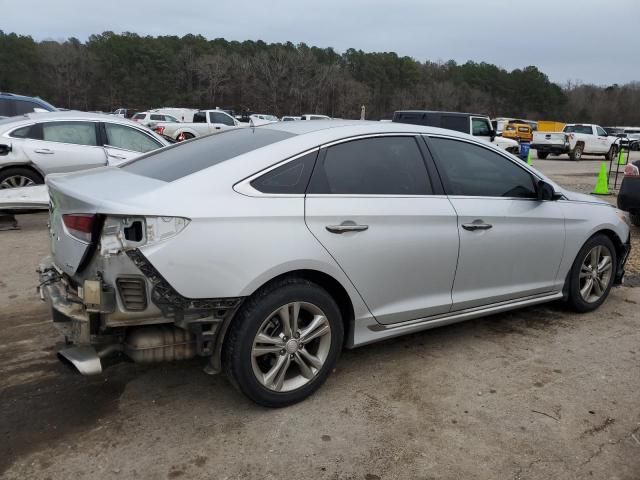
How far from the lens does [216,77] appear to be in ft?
276

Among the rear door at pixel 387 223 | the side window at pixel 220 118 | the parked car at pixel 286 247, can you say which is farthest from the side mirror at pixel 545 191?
the side window at pixel 220 118

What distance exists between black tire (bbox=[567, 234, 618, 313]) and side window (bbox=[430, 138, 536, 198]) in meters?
0.82

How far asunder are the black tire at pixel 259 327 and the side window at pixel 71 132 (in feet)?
21.2

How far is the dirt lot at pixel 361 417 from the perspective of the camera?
8.82 ft

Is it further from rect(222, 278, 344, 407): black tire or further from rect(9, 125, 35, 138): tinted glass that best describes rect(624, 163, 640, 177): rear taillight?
rect(9, 125, 35, 138): tinted glass

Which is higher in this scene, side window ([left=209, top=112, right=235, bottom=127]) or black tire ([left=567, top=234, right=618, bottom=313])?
side window ([left=209, top=112, right=235, bottom=127])

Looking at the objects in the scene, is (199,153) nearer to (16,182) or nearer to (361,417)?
(361,417)

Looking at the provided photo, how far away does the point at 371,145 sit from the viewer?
356 centimetres

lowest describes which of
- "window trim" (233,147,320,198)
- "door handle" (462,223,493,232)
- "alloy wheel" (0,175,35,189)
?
"alloy wheel" (0,175,35,189)

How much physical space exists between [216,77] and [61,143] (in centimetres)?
8025

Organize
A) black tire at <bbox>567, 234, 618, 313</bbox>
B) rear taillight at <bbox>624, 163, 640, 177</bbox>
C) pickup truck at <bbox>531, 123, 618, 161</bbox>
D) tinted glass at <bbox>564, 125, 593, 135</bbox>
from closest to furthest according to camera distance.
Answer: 1. black tire at <bbox>567, 234, 618, 313</bbox>
2. rear taillight at <bbox>624, 163, 640, 177</bbox>
3. pickup truck at <bbox>531, 123, 618, 161</bbox>
4. tinted glass at <bbox>564, 125, 593, 135</bbox>

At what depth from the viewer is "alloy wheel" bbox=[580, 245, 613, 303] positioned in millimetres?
4789

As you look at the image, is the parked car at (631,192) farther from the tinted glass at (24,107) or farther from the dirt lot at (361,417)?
the tinted glass at (24,107)

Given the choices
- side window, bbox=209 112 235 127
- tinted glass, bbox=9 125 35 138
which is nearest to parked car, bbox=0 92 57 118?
tinted glass, bbox=9 125 35 138
